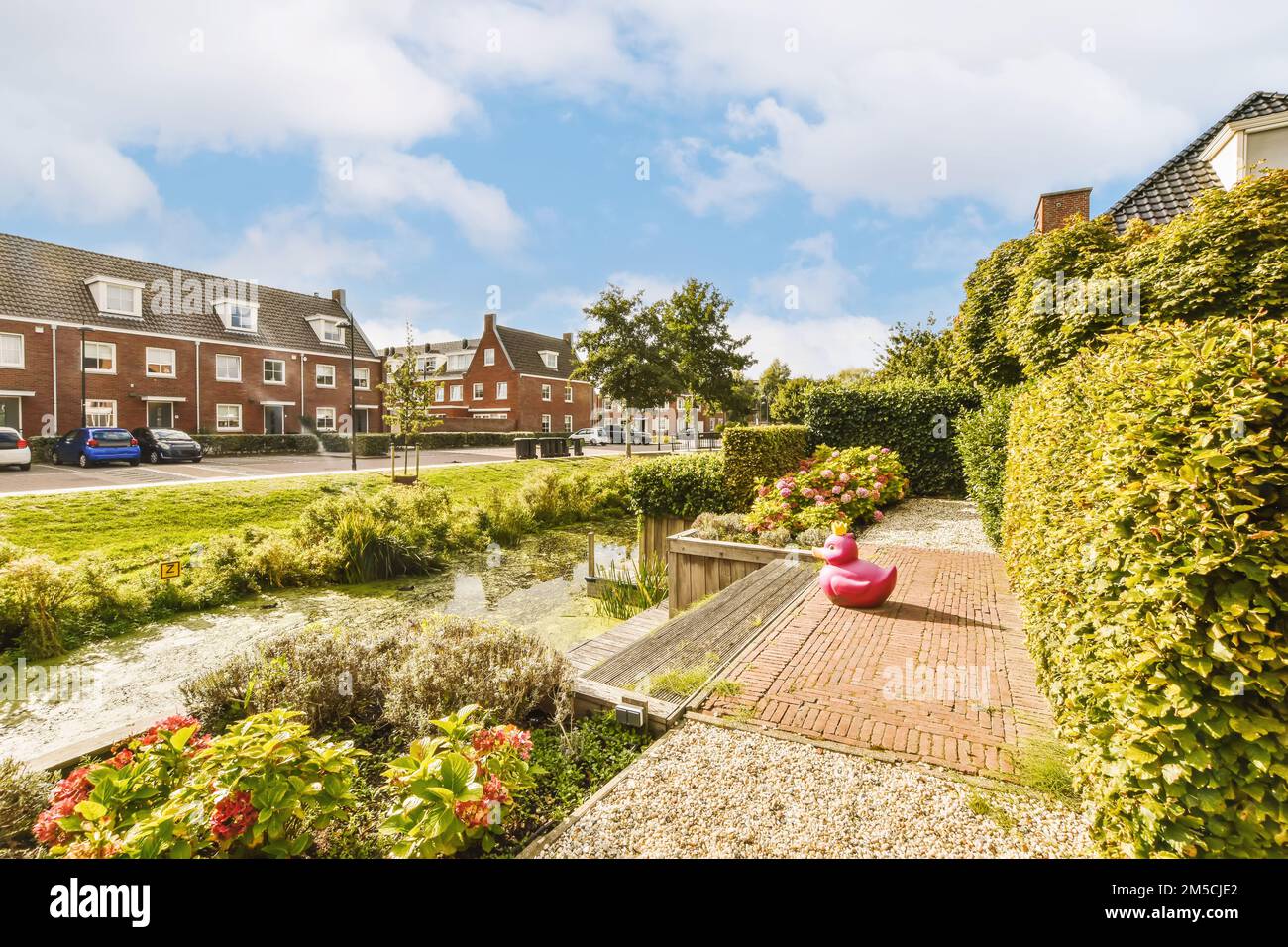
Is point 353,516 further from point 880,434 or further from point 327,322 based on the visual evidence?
point 327,322

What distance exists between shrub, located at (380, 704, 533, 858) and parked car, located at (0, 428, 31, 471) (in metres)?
25.1

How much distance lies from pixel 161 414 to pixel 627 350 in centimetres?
2614

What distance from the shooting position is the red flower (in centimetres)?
259

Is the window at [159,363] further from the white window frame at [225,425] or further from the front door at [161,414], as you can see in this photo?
the white window frame at [225,425]

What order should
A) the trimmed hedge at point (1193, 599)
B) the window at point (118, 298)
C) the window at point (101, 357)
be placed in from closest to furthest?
1. the trimmed hedge at point (1193, 599)
2. the window at point (101, 357)
3. the window at point (118, 298)

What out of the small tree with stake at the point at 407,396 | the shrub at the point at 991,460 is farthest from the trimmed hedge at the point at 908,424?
the small tree with stake at the point at 407,396

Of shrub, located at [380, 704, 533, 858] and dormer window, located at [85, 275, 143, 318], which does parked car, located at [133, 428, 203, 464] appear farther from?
shrub, located at [380, 704, 533, 858]

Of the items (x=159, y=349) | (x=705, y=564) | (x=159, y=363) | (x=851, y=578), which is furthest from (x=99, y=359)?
(x=851, y=578)

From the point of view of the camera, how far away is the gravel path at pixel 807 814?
2.97 meters

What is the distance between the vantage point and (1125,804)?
2.51 metres

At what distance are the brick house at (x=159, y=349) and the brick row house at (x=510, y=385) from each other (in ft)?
34.5

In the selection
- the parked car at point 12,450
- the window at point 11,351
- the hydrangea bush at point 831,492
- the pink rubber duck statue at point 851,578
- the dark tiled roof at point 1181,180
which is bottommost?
the pink rubber duck statue at point 851,578
